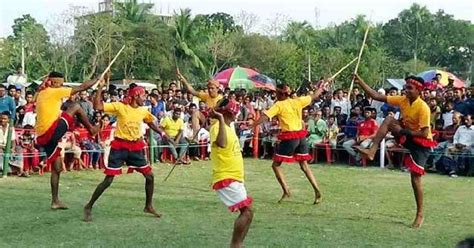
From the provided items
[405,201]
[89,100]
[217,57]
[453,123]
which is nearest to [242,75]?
[89,100]

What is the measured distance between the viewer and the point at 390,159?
17016 mm

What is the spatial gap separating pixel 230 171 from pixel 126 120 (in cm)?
299

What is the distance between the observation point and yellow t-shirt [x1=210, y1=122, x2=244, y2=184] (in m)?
7.55

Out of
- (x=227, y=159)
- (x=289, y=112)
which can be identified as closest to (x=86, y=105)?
(x=289, y=112)

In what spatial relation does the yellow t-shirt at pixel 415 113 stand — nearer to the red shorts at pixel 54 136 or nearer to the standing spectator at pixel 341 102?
the red shorts at pixel 54 136

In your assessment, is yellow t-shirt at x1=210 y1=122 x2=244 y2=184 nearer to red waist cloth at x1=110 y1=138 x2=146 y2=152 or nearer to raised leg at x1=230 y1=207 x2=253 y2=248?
raised leg at x1=230 y1=207 x2=253 y2=248

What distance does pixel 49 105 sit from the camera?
1055 centimetres

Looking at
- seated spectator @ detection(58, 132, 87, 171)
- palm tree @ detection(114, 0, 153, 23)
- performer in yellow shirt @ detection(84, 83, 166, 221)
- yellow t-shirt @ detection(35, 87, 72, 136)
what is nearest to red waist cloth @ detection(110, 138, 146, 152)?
performer in yellow shirt @ detection(84, 83, 166, 221)

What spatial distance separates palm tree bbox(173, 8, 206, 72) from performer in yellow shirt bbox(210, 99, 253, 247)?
44532 mm

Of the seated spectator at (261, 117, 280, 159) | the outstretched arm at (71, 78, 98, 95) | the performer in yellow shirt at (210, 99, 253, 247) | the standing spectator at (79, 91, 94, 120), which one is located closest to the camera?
the performer in yellow shirt at (210, 99, 253, 247)

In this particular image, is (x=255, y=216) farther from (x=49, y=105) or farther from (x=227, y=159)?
(x=49, y=105)

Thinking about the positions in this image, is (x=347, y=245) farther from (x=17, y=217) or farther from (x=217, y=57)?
(x=217, y=57)

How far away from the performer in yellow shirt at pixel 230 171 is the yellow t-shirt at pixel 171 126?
33.3 ft

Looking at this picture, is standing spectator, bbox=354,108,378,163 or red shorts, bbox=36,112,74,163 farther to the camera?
standing spectator, bbox=354,108,378,163
